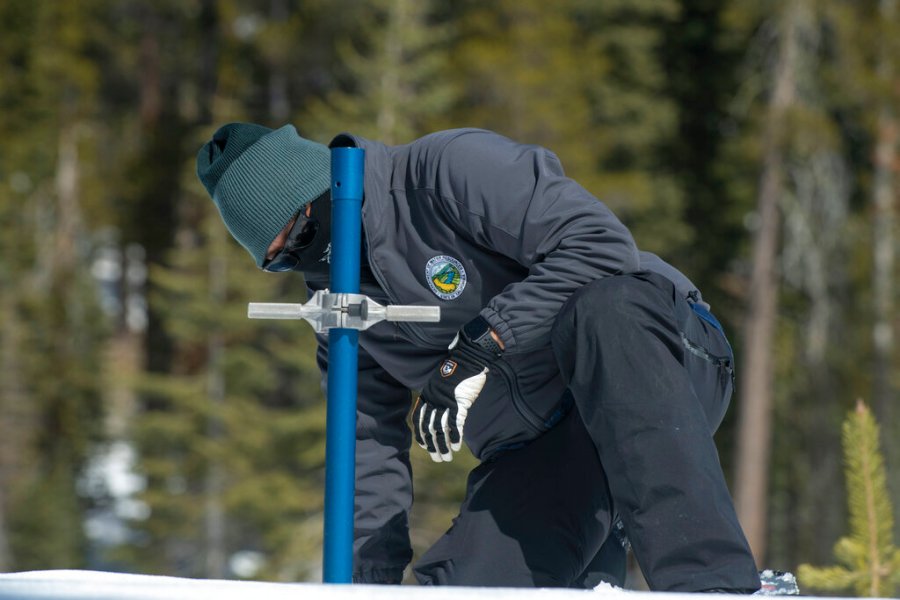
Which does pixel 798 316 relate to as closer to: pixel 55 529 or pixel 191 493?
pixel 191 493

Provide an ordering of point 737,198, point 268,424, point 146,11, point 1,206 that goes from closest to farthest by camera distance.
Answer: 1. point 268,424
2. point 737,198
3. point 1,206
4. point 146,11

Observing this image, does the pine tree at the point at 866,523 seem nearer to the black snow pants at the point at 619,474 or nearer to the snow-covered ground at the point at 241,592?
the black snow pants at the point at 619,474

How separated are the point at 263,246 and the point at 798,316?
19.2 metres

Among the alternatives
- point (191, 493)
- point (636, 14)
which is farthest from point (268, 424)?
point (636, 14)

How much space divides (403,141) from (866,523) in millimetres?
14748

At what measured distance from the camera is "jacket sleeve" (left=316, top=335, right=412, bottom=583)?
3.12 metres

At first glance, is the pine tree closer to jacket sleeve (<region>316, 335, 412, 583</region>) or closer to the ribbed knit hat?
jacket sleeve (<region>316, 335, 412, 583</region>)

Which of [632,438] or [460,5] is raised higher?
[460,5]

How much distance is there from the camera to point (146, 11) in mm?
26500

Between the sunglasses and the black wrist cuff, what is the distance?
0.53 metres

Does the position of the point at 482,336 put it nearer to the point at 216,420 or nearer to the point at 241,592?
the point at 241,592

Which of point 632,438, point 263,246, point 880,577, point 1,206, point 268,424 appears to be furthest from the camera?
point 1,206

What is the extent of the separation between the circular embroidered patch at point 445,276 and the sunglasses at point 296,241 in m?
0.31

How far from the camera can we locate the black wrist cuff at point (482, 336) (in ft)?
8.52
